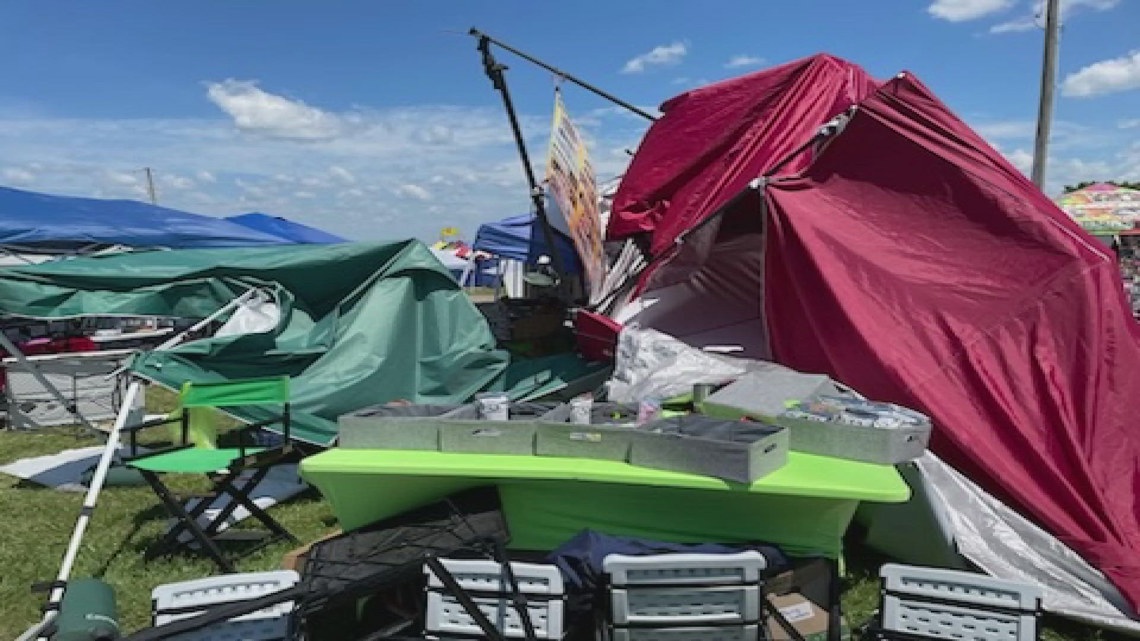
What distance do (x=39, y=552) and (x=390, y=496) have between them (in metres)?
2.39

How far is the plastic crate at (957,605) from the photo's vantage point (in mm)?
2748

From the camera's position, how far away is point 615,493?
3.23 meters

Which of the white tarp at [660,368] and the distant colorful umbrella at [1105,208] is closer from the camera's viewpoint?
the white tarp at [660,368]

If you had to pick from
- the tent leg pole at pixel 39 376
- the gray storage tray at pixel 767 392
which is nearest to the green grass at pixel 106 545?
the tent leg pole at pixel 39 376

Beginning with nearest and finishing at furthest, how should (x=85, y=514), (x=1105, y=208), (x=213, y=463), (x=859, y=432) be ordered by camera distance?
(x=859, y=432), (x=85, y=514), (x=213, y=463), (x=1105, y=208)

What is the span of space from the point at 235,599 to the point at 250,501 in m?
1.67

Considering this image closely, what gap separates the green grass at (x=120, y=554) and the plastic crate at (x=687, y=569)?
926 mm

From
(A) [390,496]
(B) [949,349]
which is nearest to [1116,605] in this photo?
(B) [949,349]

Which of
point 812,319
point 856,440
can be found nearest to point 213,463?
point 856,440

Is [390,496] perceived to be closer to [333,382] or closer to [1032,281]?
[333,382]

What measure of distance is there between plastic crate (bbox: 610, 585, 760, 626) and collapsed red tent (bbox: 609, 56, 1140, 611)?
5.17 feet

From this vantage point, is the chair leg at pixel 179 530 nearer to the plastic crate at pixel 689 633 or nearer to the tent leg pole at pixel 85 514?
the tent leg pole at pixel 85 514

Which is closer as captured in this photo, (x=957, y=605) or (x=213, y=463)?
(x=957, y=605)

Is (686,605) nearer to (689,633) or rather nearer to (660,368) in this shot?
(689,633)
